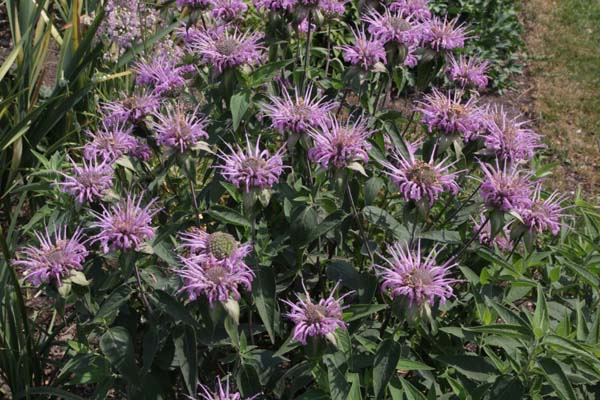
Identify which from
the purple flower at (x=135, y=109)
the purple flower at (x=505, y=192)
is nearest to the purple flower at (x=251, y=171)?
the purple flower at (x=135, y=109)

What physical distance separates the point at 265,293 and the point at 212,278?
0.88ft

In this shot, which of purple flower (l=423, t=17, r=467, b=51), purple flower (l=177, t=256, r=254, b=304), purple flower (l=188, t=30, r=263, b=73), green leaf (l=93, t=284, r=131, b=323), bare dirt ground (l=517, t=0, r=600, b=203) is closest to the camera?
purple flower (l=177, t=256, r=254, b=304)

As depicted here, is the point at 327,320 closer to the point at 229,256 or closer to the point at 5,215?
the point at 229,256

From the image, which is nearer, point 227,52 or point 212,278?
point 212,278

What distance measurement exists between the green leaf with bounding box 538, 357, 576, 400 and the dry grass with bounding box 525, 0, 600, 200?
266 cm

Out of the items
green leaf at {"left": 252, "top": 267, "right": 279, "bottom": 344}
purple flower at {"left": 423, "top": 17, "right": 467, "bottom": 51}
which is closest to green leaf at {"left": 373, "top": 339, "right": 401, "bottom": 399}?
green leaf at {"left": 252, "top": 267, "right": 279, "bottom": 344}

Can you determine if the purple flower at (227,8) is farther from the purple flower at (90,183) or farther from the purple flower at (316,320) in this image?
the purple flower at (316,320)

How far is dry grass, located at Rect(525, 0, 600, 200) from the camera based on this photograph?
4305mm

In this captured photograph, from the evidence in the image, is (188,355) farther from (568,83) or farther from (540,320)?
(568,83)

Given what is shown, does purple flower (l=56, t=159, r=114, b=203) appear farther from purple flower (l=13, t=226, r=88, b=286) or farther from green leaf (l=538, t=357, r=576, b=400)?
green leaf (l=538, t=357, r=576, b=400)

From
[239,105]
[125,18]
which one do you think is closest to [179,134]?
[239,105]

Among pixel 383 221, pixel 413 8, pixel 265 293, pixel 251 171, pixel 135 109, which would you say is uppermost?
pixel 413 8

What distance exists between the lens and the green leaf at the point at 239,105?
188 centimetres

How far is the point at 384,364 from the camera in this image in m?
1.70
